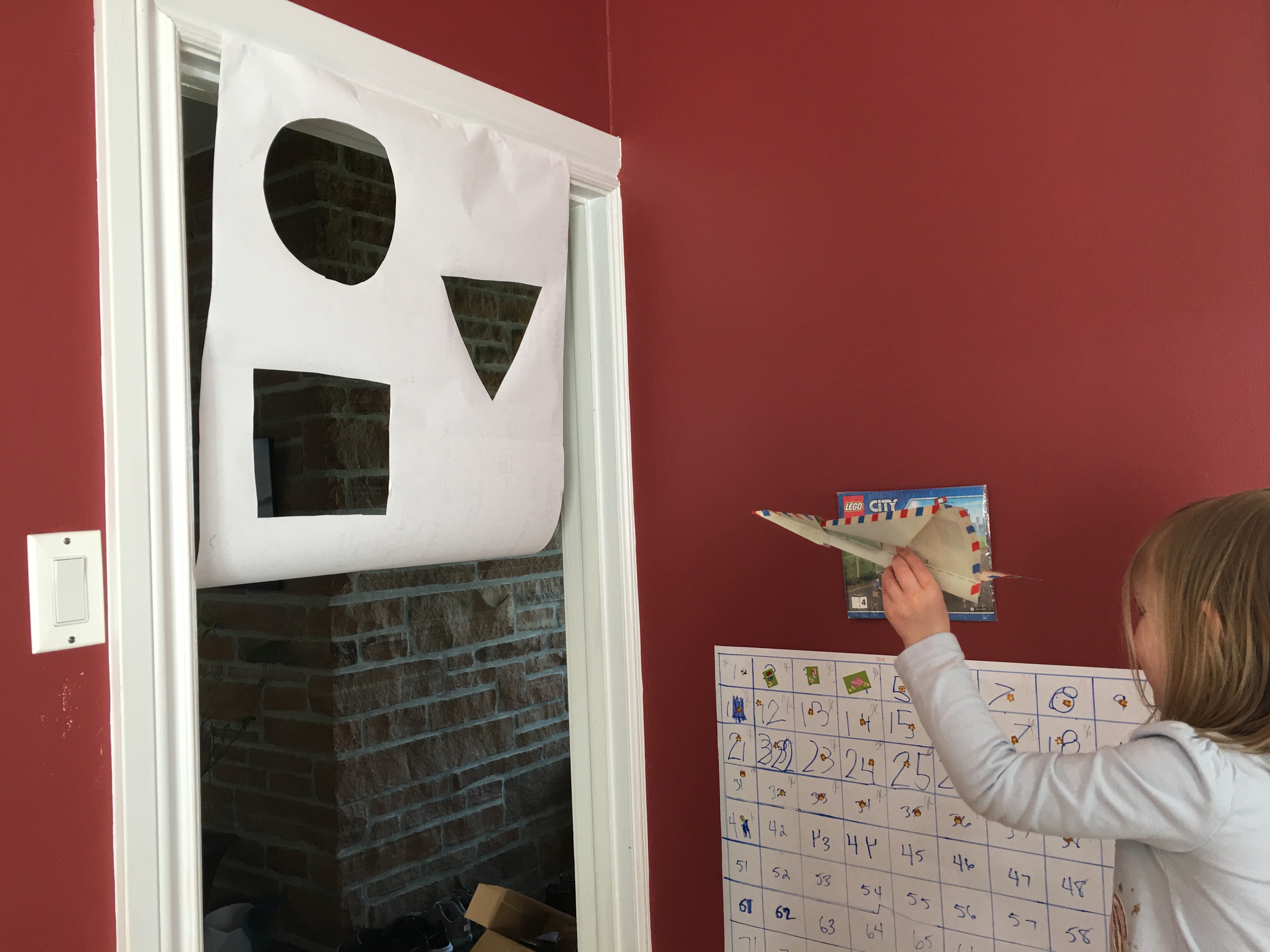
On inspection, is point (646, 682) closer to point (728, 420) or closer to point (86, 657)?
point (728, 420)

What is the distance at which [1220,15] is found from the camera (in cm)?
116

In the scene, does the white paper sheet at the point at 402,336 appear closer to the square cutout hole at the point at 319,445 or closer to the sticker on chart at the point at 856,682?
the sticker on chart at the point at 856,682

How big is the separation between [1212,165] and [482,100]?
99 cm

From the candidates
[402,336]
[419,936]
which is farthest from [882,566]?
[419,936]

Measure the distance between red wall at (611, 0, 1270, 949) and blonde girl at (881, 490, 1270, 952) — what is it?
10.2 inches

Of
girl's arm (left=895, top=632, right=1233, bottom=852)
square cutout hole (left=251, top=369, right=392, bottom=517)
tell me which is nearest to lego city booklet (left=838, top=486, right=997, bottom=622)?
girl's arm (left=895, top=632, right=1233, bottom=852)

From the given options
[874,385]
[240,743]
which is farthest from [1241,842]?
[240,743]

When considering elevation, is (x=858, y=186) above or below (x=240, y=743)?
above

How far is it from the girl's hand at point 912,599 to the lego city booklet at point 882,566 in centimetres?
15

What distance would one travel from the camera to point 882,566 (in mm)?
1303

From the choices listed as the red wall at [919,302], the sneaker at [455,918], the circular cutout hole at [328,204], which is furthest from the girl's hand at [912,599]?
the sneaker at [455,918]

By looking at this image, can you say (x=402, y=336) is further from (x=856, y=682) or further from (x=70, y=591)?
(x=856, y=682)

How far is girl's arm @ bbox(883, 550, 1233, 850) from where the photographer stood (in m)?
0.90

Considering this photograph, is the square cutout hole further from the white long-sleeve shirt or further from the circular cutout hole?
the white long-sleeve shirt
